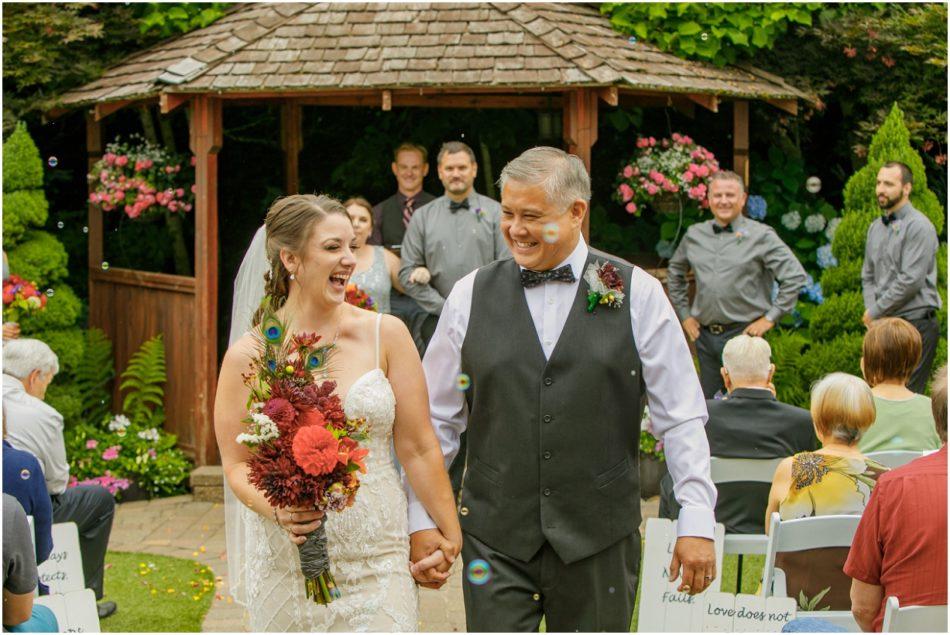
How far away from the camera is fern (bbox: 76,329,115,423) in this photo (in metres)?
10.3

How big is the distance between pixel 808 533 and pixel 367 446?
1.78 metres

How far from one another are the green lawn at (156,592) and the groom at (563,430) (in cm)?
313

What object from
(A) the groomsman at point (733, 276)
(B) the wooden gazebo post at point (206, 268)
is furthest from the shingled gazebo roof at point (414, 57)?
(A) the groomsman at point (733, 276)

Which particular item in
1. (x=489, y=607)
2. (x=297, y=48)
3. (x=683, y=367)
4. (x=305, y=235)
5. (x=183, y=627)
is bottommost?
(x=183, y=627)

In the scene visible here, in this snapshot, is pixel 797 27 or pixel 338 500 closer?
pixel 338 500

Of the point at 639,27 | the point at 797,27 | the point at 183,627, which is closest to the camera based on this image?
the point at 183,627

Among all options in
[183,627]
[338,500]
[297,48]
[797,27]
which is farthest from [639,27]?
[338,500]

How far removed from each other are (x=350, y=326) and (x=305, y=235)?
1.10 ft

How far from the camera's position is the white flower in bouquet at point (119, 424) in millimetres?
9781

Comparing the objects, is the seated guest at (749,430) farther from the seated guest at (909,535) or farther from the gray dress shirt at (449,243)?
the gray dress shirt at (449,243)

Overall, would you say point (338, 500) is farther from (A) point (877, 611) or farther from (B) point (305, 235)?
(A) point (877, 611)

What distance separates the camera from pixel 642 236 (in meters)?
Answer: 12.1

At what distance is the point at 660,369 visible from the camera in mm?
3777

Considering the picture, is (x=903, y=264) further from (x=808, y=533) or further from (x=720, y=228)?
(x=808, y=533)
